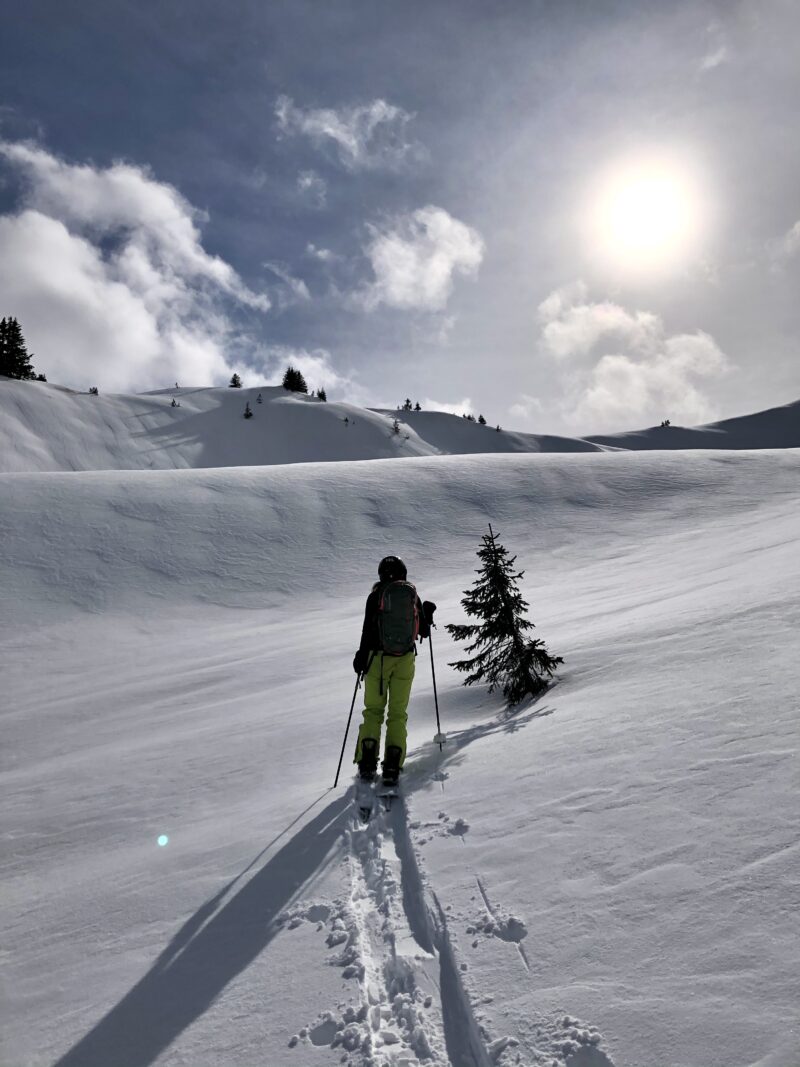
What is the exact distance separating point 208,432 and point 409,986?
7856 centimetres

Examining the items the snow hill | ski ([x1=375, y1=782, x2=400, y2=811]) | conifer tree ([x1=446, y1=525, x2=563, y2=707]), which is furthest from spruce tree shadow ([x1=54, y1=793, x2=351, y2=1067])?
the snow hill

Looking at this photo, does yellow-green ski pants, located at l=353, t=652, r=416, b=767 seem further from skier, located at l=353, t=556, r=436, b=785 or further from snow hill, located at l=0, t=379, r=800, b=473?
snow hill, located at l=0, t=379, r=800, b=473

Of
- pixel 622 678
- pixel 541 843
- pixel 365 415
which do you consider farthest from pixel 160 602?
pixel 365 415

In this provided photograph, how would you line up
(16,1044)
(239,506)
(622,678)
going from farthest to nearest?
(239,506) → (622,678) → (16,1044)

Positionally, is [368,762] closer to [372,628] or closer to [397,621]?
[372,628]

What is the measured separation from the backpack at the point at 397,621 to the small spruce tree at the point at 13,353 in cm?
8446

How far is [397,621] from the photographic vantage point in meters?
6.16

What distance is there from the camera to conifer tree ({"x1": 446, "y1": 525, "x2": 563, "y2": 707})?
27.8 ft

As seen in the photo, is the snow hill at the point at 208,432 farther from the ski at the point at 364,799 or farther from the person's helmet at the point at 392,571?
the ski at the point at 364,799

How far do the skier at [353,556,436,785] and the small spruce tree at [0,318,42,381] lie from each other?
84.5m

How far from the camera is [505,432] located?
359 ft

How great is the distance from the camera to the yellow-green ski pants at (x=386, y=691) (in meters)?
6.02

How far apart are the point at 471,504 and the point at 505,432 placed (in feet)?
272

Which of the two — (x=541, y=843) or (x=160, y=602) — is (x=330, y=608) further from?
(x=541, y=843)
